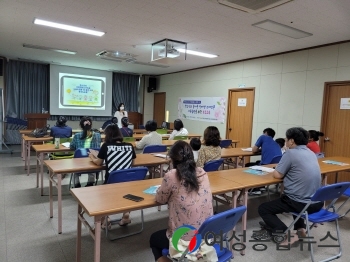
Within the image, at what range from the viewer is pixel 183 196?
1680 millimetres

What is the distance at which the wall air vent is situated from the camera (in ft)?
9.78

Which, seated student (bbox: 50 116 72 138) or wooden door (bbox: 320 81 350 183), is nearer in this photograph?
wooden door (bbox: 320 81 350 183)

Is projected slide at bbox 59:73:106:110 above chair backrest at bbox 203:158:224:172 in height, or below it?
above

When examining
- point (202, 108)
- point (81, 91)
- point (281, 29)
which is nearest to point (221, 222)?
point (281, 29)

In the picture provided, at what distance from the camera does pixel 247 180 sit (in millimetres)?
2652

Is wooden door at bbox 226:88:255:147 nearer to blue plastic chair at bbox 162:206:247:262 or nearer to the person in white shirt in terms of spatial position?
the person in white shirt

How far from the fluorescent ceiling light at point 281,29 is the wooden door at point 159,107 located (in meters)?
6.18

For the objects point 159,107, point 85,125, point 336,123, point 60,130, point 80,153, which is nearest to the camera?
point 80,153

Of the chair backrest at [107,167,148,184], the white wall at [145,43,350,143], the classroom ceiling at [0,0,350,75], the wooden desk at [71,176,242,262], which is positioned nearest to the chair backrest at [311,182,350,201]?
the wooden desk at [71,176,242,262]

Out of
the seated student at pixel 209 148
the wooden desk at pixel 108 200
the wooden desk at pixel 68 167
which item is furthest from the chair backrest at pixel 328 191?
the wooden desk at pixel 68 167

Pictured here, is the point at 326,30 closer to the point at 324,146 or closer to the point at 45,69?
the point at 324,146

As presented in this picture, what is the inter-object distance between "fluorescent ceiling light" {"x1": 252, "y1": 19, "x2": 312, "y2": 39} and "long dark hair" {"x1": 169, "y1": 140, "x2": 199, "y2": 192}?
2934 mm

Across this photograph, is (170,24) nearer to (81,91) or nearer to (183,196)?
(183,196)

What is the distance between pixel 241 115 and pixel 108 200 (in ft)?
18.4
